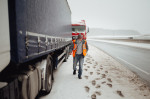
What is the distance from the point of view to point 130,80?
170 inches

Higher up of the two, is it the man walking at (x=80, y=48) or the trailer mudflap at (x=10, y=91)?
the man walking at (x=80, y=48)

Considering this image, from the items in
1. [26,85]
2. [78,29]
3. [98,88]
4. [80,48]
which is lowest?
[98,88]

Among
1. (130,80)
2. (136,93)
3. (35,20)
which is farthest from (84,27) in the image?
(35,20)

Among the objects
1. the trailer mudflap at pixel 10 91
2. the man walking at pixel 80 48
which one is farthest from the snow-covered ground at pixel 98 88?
the trailer mudflap at pixel 10 91

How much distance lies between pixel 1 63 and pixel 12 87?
17.4 inches

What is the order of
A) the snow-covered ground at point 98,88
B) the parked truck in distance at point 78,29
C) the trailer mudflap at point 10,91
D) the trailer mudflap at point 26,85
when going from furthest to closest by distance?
the parked truck in distance at point 78,29
the snow-covered ground at point 98,88
the trailer mudflap at point 26,85
the trailer mudflap at point 10,91

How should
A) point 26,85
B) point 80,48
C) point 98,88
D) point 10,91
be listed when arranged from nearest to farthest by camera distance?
point 10,91 < point 26,85 < point 98,88 < point 80,48

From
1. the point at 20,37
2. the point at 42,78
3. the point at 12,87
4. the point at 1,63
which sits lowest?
the point at 42,78

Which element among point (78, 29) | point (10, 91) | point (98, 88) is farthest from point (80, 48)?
point (78, 29)

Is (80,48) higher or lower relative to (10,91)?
higher

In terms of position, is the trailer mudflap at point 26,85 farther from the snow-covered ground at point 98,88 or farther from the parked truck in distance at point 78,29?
the parked truck in distance at point 78,29

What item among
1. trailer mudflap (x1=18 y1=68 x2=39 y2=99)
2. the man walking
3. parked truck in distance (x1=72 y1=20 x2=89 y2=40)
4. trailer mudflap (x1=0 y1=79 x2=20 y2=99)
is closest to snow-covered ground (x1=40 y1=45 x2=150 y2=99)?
the man walking

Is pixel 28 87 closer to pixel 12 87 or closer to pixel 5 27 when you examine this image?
pixel 12 87

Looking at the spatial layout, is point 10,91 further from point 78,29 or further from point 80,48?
point 78,29
